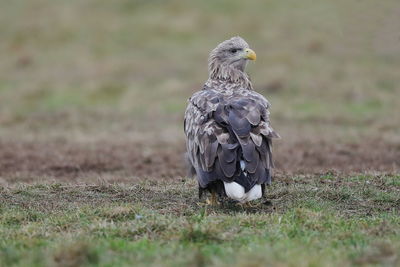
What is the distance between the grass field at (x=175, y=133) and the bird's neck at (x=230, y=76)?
63.0 inches

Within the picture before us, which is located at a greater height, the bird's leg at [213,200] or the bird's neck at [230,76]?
the bird's neck at [230,76]

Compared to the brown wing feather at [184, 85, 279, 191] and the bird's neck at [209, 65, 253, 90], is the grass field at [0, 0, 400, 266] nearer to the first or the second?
the brown wing feather at [184, 85, 279, 191]

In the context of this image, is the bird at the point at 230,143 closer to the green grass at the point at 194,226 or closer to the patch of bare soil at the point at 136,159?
the green grass at the point at 194,226

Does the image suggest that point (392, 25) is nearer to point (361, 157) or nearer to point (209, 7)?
point (361, 157)

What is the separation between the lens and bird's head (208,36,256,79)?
11.6 meters

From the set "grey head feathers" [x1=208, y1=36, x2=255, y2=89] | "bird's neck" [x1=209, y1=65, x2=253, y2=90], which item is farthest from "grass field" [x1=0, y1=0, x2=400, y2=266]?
"grey head feathers" [x1=208, y1=36, x2=255, y2=89]

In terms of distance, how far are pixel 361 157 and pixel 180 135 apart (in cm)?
579

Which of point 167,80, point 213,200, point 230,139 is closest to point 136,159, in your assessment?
point 213,200

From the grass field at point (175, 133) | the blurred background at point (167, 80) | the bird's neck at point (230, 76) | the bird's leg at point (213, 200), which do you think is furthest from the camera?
the blurred background at point (167, 80)

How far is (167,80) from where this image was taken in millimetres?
27000

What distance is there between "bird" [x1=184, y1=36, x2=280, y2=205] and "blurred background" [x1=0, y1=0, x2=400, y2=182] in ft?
10.2

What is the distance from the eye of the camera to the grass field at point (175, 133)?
7.19 m

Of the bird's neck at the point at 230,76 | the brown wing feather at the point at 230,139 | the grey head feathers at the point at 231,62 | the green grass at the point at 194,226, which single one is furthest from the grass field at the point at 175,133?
the grey head feathers at the point at 231,62

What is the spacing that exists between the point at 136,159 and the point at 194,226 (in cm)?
847
